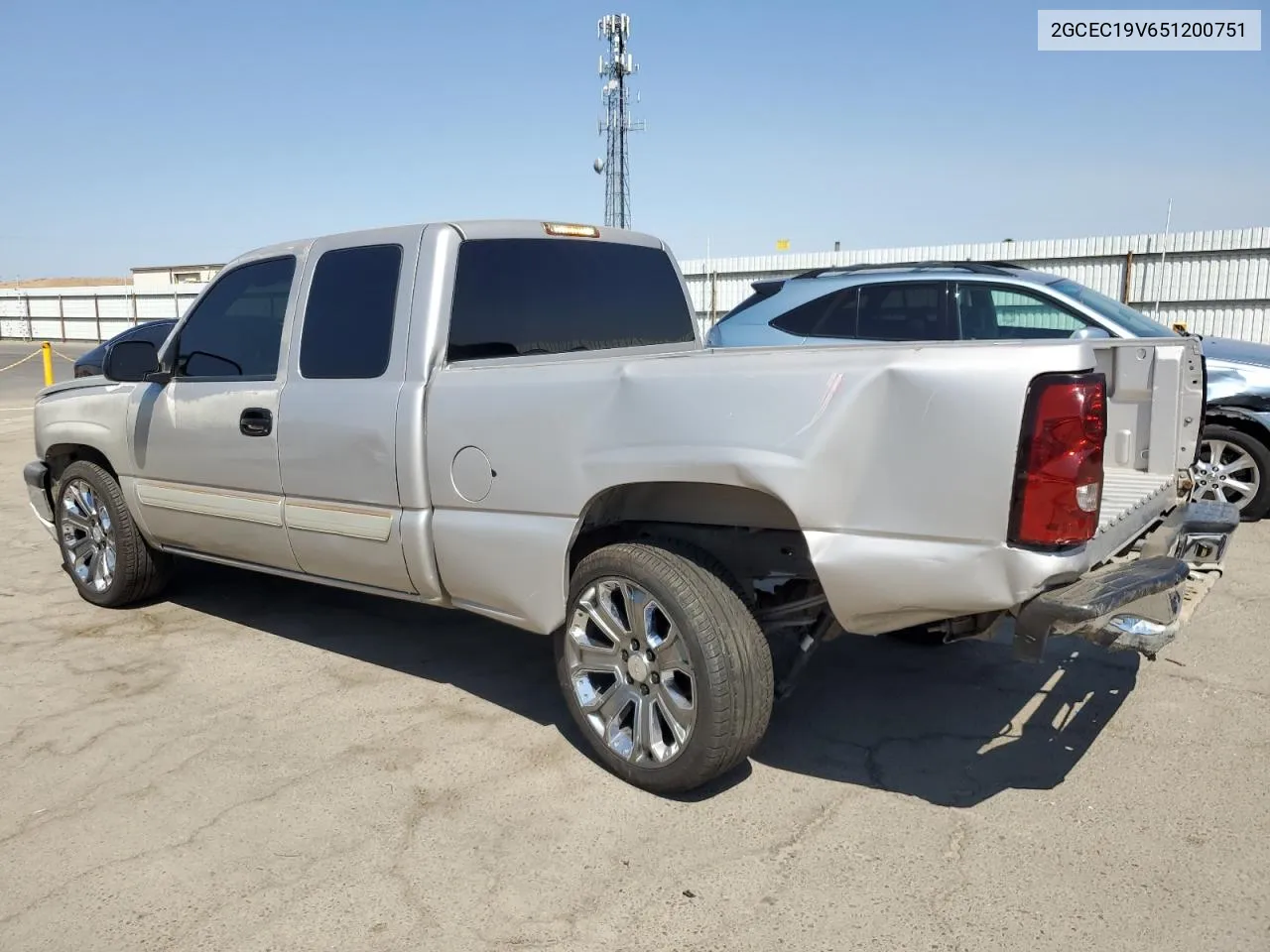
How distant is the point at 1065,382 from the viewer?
2514 mm

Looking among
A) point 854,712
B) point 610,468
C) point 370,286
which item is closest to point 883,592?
point 610,468

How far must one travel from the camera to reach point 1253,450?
6.69 metres

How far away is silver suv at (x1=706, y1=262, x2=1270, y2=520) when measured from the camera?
6.62 m

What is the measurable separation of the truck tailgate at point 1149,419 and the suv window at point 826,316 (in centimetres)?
330

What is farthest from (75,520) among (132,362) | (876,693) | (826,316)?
(826,316)

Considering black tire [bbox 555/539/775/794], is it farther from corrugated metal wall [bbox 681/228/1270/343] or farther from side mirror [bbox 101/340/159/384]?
corrugated metal wall [bbox 681/228/1270/343]

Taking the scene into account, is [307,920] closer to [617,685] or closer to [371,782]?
[371,782]

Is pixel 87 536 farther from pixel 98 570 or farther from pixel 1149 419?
pixel 1149 419

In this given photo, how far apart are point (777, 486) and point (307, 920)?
1.75 metres

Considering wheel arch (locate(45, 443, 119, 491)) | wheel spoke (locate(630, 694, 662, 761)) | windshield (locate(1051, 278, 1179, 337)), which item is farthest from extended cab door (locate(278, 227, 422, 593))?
windshield (locate(1051, 278, 1179, 337))

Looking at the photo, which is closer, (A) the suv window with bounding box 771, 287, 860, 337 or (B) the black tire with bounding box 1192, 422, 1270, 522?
(B) the black tire with bounding box 1192, 422, 1270, 522

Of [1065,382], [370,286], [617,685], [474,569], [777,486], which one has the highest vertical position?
[370,286]

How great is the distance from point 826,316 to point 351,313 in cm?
404

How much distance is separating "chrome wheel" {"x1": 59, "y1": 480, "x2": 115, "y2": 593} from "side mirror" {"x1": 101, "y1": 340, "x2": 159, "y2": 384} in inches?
35.3
